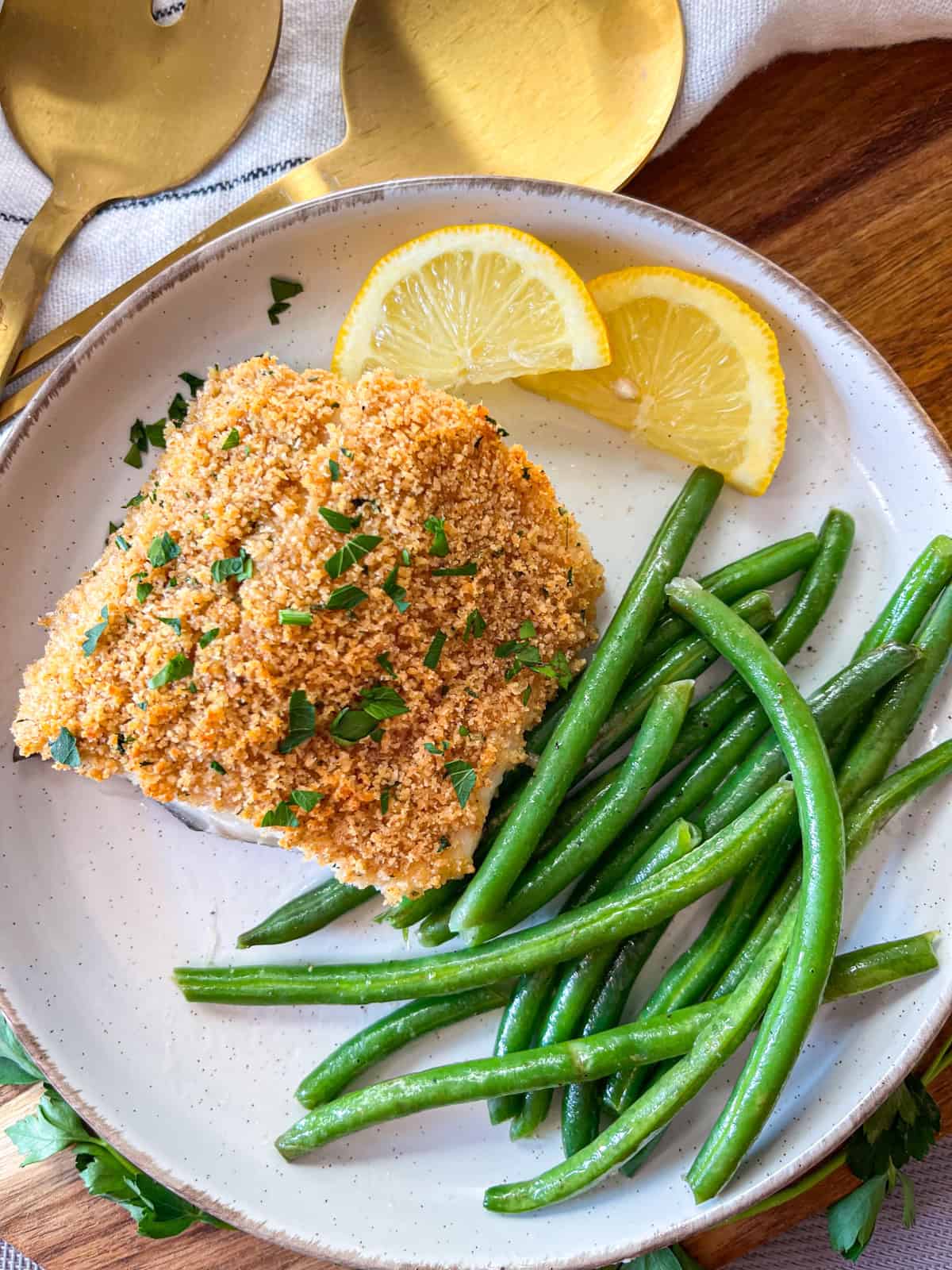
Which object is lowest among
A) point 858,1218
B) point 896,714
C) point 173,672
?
point 858,1218

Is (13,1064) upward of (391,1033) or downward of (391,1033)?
upward

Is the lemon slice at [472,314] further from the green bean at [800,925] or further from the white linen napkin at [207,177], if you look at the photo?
the green bean at [800,925]

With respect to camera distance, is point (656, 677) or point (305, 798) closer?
point (305, 798)

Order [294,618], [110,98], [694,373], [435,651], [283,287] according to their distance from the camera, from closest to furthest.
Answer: [294,618] < [435,651] < [694,373] < [283,287] < [110,98]

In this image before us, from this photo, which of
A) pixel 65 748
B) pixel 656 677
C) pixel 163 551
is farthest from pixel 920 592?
pixel 65 748

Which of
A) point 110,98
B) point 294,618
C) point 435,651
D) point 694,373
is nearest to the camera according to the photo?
point 294,618

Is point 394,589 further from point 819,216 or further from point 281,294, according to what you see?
point 819,216

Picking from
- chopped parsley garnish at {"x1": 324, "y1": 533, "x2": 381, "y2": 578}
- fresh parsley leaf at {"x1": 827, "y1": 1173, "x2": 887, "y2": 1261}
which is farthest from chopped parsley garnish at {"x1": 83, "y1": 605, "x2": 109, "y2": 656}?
fresh parsley leaf at {"x1": 827, "y1": 1173, "x2": 887, "y2": 1261}

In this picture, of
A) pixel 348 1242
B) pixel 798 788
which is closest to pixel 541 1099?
pixel 348 1242

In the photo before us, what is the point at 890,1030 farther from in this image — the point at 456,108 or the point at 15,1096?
the point at 456,108
